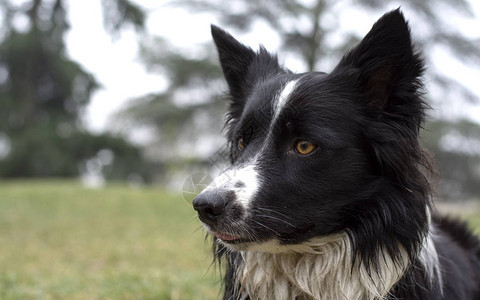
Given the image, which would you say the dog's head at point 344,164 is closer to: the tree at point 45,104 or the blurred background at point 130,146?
the blurred background at point 130,146

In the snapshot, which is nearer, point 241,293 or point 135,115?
point 241,293

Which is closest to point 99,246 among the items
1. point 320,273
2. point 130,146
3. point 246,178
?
point 320,273

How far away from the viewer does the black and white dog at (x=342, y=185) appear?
273cm

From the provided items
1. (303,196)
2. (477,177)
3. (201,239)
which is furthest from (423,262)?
(477,177)

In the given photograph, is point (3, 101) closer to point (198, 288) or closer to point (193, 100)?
point (193, 100)

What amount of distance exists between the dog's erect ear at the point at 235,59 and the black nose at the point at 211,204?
1230mm

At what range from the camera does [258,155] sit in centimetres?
287

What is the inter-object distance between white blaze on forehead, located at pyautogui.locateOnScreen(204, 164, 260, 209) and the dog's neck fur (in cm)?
49

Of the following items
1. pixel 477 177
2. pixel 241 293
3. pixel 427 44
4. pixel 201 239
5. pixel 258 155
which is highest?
pixel 427 44

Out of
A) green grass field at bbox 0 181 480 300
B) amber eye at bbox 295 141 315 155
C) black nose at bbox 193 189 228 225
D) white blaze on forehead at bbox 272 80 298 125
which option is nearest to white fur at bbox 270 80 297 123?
white blaze on forehead at bbox 272 80 298 125

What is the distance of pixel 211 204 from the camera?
99.5 inches

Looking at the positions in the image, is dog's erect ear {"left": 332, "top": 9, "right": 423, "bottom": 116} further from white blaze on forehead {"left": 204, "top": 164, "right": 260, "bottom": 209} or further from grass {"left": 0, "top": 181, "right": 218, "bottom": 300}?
grass {"left": 0, "top": 181, "right": 218, "bottom": 300}

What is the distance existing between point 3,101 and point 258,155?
29.9m

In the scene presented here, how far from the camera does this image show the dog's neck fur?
2.86 meters
